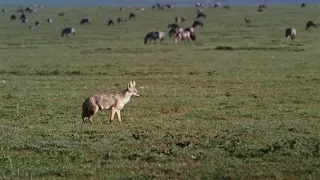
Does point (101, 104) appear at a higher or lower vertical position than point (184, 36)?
higher

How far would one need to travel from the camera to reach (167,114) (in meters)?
17.5

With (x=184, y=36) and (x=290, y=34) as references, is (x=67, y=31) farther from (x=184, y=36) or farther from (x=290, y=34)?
(x=290, y=34)

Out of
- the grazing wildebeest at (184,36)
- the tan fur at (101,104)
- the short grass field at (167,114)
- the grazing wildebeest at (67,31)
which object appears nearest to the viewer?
the short grass field at (167,114)

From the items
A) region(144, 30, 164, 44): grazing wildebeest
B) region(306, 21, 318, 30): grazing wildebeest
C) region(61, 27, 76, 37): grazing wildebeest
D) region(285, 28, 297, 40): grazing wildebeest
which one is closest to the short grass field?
region(285, 28, 297, 40): grazing wildebeest

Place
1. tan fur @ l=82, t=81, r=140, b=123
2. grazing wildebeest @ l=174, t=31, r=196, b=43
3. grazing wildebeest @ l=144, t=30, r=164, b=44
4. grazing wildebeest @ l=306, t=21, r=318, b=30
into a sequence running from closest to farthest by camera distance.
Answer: tan fur @ l=82, t=81, r=140, b=123, grazing wildebeest @ l=144, t=30, r=164, b=44, grazing wildebeest @ l=174, t=31, r=196, b=43, grazing wildebeest @ l=306, t=21, r=318, b=30

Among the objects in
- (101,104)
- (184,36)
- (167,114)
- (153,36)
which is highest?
(101,104)

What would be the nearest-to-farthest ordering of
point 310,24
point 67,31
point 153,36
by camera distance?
point 153,36 → point 310,24 → point 67,31

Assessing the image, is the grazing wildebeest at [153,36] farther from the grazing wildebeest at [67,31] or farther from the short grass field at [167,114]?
the grazing wildebeest at [67,31]

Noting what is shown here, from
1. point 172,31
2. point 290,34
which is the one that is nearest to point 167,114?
point 290,34

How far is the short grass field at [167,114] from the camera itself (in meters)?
11.4

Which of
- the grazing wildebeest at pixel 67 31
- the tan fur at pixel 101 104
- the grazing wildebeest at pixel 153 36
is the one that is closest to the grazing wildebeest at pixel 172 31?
the grazing wildebeest at pixel 153 36

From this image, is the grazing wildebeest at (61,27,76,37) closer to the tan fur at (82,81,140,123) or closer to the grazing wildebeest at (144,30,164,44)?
the grazing wildebeest at (144,30,164,44)

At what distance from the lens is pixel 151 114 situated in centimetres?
1753

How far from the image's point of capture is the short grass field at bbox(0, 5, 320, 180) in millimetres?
11441
